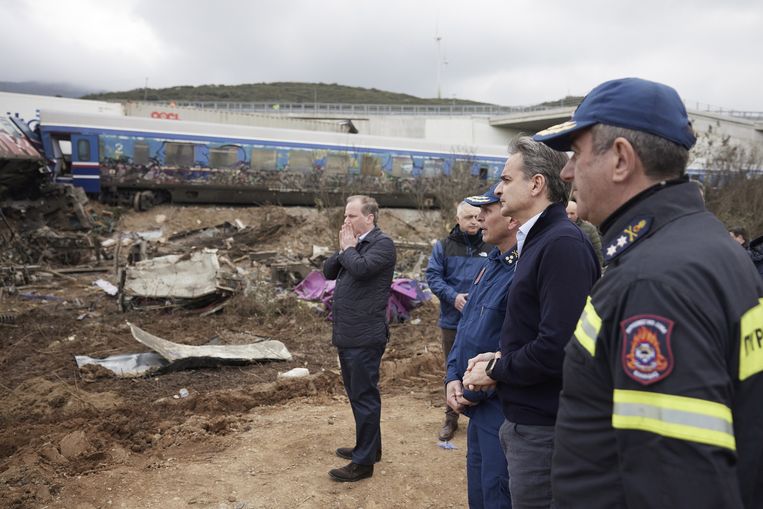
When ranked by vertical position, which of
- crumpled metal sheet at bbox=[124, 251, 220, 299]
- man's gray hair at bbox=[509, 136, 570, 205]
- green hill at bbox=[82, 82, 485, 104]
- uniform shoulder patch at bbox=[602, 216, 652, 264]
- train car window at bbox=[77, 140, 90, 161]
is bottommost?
crumpled metal sheet at bbox=[124, 251, 220, 299]

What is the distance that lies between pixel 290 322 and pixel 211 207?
51.5 ft

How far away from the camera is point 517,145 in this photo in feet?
8.59

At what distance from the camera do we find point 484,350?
275cm

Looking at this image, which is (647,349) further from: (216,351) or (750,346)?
(216,351)

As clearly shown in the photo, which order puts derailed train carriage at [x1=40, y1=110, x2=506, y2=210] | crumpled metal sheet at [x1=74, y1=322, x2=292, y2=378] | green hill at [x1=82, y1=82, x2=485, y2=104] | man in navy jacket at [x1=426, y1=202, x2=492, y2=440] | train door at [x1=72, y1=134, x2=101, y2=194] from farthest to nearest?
green hill at [x1=82, y1=82, x2=485, y2=104] < derailed train carriage at [x1=40, y1=110, x2=506, y2=210] < train door at [x1=72, y1=134, x2=101, y2=194] < crumpled metal sheet at [x1=74, y1=322, x2=292, y2=378] < man in navy jacket at [x1=426, y1=202, x2=492, y2=440]

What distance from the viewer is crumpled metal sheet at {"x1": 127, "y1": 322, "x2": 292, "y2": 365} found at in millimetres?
7098

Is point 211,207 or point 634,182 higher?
point 634,182

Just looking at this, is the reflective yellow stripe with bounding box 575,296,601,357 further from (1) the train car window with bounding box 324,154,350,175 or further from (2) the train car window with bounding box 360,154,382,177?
(2) the train car window with bounding box 360,154,382,177

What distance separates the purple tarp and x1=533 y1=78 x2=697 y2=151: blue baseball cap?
8.12 metres

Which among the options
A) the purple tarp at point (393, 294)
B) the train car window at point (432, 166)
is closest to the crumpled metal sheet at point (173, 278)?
the purple tarp at point (393, 294)

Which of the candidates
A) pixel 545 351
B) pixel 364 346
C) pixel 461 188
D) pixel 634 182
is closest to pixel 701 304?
pixel 634 182

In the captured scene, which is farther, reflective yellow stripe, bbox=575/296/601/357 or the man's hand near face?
the man's hand near face

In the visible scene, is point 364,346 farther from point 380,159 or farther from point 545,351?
point 380,159

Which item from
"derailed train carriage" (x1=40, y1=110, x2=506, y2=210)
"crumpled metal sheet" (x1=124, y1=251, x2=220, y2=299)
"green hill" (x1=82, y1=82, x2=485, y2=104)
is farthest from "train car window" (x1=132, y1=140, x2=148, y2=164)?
"green hill" (x1=82, y1=82, x2=485, y2=104)
